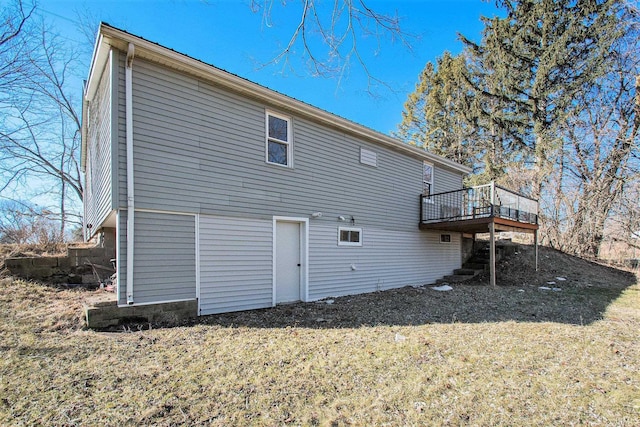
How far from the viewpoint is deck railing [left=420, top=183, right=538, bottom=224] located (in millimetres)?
9625

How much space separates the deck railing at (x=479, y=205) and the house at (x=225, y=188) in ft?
7.13

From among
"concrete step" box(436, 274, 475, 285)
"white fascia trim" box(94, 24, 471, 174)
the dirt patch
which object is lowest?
"concrete step" box(436, 274, 475, 285)

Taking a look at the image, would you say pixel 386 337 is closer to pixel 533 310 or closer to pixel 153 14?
pixel 533 310

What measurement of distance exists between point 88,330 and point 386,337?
4.51m

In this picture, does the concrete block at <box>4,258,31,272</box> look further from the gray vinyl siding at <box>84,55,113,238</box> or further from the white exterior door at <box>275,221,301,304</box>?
the white exterior door at <box>275,221,301,304</box>

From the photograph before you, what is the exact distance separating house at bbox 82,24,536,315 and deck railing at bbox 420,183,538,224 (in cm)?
217

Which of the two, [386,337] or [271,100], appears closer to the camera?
[386,337]

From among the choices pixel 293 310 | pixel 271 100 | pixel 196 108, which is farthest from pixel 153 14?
pixel 293 310

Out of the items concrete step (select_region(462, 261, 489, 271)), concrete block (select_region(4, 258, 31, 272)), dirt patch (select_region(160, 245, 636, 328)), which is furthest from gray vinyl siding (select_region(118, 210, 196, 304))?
concrete step (select_region(462, 261, 489, 271))

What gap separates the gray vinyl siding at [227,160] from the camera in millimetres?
5426

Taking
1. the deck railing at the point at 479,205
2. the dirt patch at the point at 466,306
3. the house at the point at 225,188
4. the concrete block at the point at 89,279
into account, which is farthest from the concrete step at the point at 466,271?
the concrete block at the point at 89,279

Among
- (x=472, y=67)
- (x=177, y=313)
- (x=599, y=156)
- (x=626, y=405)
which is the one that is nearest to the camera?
(x=626, y=405)

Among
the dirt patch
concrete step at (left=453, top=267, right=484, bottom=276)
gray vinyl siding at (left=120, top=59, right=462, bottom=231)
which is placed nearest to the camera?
gray vinyl siding at (left=120, top=59, right=462, bottom=231)

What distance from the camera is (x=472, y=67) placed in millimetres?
18922
